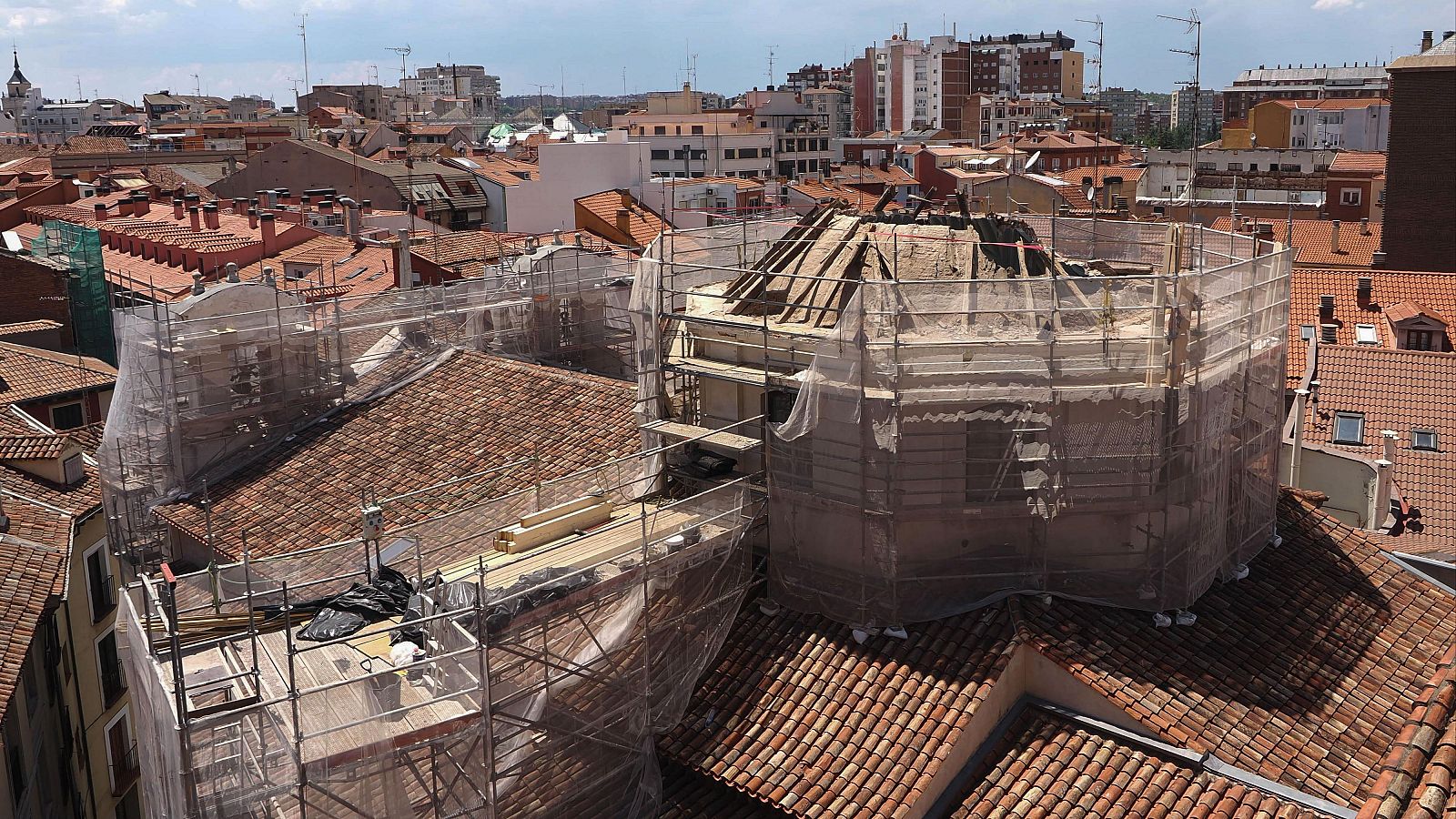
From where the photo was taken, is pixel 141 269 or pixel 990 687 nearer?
pixel 990 687

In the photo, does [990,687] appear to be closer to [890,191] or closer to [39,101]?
[890,191]

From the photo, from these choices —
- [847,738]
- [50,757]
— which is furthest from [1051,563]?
[50,757]

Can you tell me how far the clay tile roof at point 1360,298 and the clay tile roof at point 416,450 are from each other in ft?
50.2

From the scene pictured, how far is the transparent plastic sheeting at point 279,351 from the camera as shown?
16.8 meters

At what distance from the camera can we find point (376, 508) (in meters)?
11.2

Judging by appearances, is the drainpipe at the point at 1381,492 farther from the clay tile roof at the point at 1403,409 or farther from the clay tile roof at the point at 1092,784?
the clay tile roof at the point at 1092,784

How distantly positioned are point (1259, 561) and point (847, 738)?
5.13 m

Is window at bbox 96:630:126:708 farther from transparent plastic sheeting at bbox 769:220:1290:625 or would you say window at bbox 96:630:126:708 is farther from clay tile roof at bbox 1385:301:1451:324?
clay tile roof at bbox 1385:301:1451:324

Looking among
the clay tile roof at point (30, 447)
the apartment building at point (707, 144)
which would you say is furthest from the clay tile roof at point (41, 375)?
the apartment building at point (707, 144)

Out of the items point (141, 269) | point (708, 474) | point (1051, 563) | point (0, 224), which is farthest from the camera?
point (0, 224)

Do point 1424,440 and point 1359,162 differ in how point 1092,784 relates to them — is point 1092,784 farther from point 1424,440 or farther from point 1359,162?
point 1359,162

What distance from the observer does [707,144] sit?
60.6 meters

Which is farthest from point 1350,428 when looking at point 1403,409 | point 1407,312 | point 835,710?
point 835,710

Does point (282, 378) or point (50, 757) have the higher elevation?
point (282, 378)
